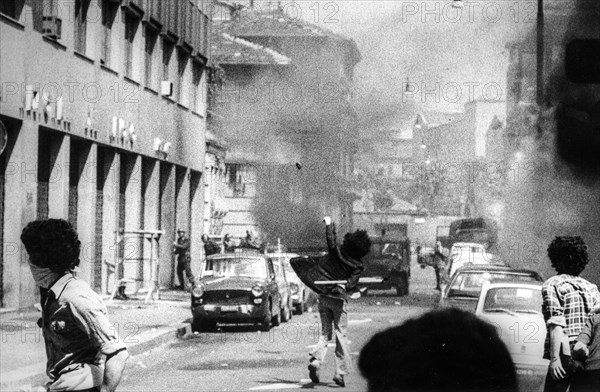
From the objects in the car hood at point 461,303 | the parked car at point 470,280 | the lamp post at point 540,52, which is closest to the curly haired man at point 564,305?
the car hood at point 461,303

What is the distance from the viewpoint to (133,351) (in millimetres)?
16938

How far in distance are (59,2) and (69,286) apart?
1907 cm

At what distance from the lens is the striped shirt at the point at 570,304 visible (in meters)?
7.82

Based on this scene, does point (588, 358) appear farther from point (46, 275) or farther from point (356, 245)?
point (356, 245)

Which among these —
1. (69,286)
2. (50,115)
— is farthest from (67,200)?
(69,286)

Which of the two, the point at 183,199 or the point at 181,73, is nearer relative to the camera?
the point at 181,73

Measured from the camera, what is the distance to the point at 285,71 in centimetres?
3466

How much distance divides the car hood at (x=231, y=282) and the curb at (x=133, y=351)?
1039 millimetres

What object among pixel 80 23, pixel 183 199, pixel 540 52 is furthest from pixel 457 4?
pixel 80 23

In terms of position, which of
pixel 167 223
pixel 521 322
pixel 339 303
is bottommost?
pixel 521 322

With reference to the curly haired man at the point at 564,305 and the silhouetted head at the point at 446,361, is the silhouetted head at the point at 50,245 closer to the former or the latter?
the curly haired man at the point at 564,305

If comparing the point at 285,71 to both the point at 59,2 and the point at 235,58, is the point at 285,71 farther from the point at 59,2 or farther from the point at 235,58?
the point at 59,2

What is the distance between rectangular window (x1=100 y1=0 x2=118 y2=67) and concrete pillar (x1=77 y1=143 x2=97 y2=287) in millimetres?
2504

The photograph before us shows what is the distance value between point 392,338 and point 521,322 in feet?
6.31
